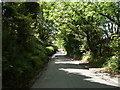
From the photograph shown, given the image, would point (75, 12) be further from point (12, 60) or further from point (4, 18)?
point (12, 60)

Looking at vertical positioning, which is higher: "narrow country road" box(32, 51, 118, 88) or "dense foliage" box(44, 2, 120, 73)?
"dense foliage" box(44, 2, 120, 73)

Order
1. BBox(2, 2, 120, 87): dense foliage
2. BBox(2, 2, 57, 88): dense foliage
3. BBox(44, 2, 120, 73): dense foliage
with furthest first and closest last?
BBox(44, 2, 120, 73): dense foliage < BBox(2, 2, 120, 87): dense foliage < BBox(2, 2, 57, 88): dense foliage

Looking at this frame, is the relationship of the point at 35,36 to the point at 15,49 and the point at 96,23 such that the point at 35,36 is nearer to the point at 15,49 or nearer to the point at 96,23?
the point at 96,23

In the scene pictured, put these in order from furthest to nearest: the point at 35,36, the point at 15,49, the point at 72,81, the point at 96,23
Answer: the point at 96,23, the point at 35,36, the point at 72,81, the point at 15,49

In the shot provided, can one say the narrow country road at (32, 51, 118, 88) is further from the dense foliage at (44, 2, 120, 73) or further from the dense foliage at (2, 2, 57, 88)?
the dense foliage at (44, 2, 120, 73)

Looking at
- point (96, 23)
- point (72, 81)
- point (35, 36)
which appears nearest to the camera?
point (72, 81)

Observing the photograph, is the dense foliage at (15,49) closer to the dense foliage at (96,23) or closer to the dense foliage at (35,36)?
the dense foliage at (35,36)

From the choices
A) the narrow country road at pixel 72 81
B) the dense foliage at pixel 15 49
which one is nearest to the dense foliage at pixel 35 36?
the dense foliage at pixel 15 49

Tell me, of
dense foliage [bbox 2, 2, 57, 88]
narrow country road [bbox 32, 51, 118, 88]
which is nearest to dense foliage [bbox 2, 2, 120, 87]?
dense foliage [bbox 2, 2, 57, 88]

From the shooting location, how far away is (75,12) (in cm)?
1961

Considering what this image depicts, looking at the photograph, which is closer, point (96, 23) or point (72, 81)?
point (72, 81)

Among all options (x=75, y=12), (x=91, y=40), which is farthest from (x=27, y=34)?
(x=91, y=40)

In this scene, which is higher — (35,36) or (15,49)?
(35,36)

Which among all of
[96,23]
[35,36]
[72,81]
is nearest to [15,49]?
[72,81]
